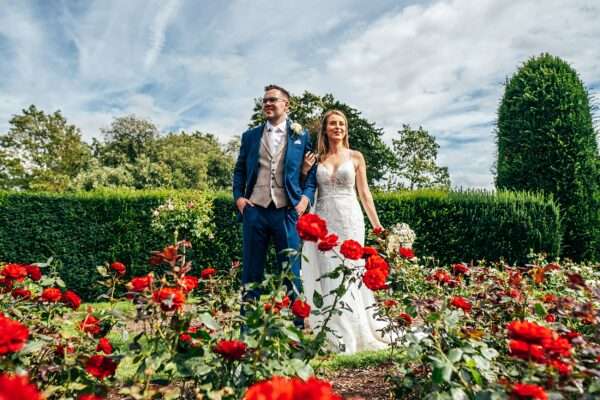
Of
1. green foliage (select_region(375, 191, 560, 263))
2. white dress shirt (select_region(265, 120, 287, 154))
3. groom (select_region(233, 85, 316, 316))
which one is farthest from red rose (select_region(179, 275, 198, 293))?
green foliage (select_region(375, 191, 560, 263))

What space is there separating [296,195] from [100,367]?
7.16 ft

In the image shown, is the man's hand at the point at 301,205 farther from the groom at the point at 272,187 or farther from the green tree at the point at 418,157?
the green tree at the point at 418,157

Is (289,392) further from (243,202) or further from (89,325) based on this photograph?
(243,202)

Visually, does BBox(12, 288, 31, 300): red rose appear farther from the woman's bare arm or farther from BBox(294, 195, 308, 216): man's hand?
the woman's bare arm

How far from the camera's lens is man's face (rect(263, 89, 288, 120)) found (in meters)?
3.54

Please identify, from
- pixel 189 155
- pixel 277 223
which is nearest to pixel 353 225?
pixel 277 223

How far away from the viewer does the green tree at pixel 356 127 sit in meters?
23.0

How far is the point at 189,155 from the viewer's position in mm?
29156

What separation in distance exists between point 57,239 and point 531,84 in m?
9.72

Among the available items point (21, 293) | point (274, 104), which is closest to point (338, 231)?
point (274, 104)

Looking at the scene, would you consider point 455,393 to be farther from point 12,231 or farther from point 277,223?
point 12,231

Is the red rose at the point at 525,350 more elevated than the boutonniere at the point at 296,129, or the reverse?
the boutonniere at the point at 296,129

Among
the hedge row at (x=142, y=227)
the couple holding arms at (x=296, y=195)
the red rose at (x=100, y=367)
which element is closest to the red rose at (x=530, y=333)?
the red rose at (x=100, y=367)

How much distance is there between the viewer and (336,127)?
3945mm
